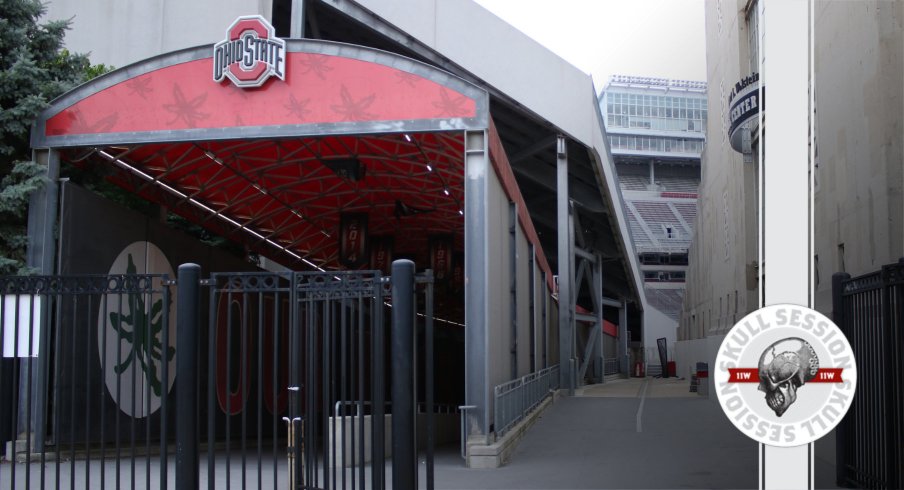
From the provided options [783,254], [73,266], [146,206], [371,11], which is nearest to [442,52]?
[371,11]

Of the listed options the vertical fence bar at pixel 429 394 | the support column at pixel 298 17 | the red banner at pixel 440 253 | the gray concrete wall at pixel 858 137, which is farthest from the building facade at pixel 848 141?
the support column at pixel 298 17

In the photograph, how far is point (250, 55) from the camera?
556 inches

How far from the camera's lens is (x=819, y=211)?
53.6 feet

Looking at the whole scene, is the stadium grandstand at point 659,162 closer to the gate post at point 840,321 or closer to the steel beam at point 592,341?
the steel beam at point 592,341

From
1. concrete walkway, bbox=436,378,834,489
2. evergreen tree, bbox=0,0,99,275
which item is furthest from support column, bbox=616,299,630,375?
evergreen tree, bbox=0,0,99,275

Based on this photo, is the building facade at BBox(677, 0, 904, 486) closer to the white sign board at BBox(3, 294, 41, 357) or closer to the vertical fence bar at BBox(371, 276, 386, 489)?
the vertical fence bar at BBox(371, 276, 386, 489)

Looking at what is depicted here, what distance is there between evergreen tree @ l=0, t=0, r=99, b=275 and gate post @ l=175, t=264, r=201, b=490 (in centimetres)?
746

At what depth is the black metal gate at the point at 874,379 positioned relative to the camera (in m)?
8.91

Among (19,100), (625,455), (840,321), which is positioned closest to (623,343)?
(625,455)

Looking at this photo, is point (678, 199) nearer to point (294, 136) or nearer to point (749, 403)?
point (294, 136)

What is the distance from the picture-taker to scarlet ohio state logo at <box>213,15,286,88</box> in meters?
14.1

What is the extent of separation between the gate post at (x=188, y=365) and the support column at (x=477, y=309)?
19.8ft

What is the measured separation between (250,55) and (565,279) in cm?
1987

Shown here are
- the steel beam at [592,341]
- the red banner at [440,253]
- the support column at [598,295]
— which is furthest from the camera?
the support column at [598,295]
